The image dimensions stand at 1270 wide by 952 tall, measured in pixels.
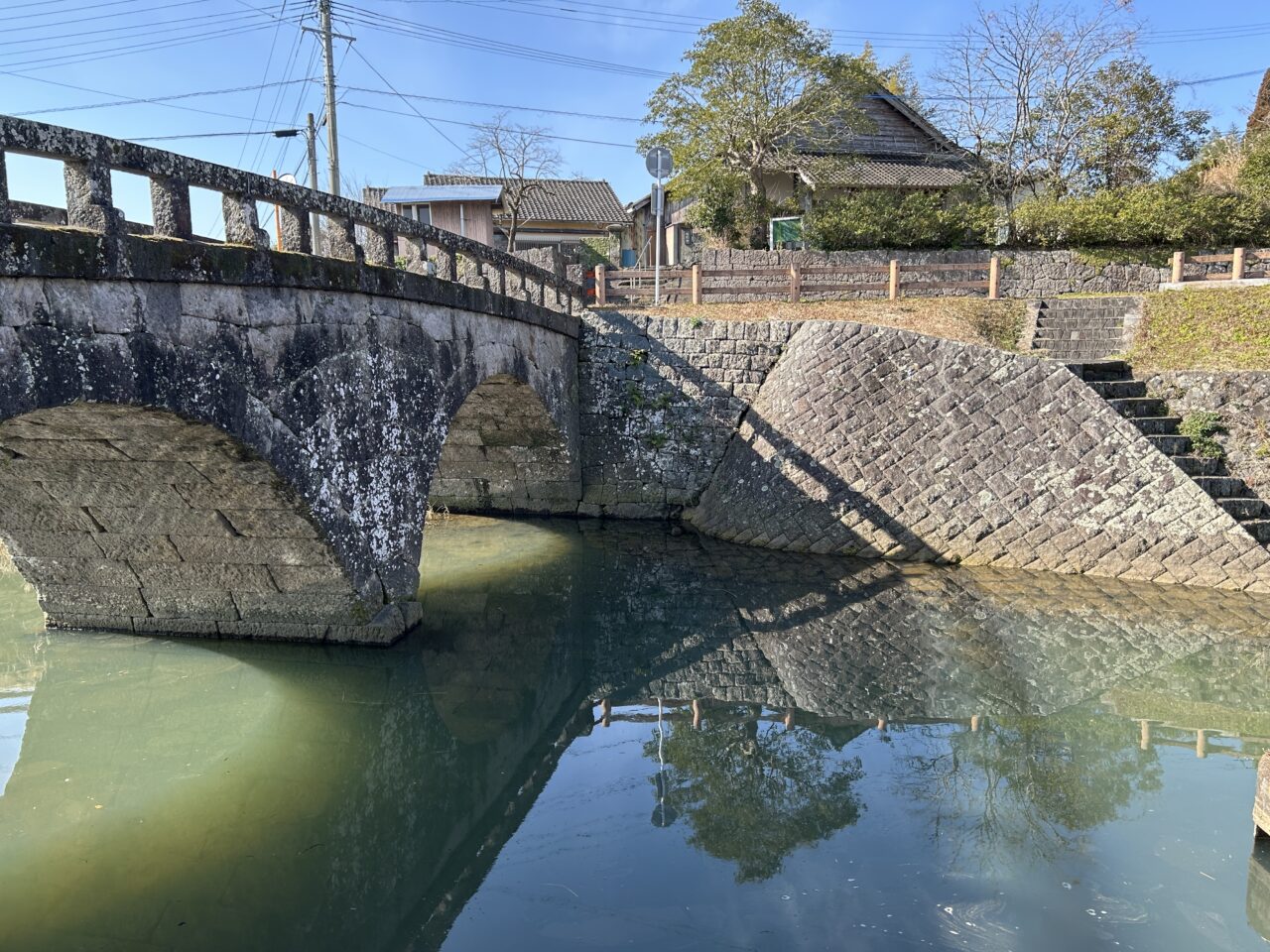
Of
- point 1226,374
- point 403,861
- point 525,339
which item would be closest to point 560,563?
point 525,339

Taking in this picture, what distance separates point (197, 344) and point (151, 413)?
52cm

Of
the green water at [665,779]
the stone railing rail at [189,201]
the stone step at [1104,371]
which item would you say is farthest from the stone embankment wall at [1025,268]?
the stone railing rail at [189,201]

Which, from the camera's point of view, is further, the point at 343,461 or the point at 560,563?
the point at 560,563

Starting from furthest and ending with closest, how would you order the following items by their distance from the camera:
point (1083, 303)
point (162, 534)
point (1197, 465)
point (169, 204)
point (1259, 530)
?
point (1083, 303), point (1197, 465), point (1259, 530), point (162, 534), point (169, 204)

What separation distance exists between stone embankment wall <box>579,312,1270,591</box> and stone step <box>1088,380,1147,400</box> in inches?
42.0

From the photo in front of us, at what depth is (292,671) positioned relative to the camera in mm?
7602

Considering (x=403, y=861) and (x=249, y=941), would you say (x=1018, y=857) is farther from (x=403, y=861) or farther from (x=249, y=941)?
(x=249, y=941)

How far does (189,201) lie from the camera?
17.6 feet

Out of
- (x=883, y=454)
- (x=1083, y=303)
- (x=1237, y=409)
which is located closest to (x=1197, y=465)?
(x=1237, y=409)

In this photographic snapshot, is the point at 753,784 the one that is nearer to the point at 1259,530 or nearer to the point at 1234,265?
the point at 1259,530

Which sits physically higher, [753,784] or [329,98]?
[329,98]

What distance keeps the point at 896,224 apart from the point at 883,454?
11.6 metres

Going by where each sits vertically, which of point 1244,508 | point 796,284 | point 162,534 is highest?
point 796,284

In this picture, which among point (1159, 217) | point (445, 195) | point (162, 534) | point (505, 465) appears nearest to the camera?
point (162, 534)
